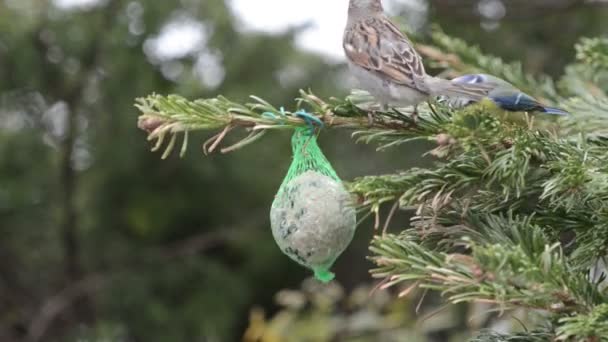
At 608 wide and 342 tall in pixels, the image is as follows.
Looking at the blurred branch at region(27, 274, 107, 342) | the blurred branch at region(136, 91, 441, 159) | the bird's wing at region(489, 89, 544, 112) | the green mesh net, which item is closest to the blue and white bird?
the bird's wing at region(489, 89, 544, 112)

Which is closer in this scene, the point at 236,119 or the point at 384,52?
the point at 236,119

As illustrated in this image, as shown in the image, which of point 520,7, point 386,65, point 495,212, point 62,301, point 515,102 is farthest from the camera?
point 62,301

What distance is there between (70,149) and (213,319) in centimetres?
113

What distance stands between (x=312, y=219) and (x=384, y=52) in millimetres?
424

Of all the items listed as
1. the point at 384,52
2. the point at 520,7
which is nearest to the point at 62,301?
the point at 520,7

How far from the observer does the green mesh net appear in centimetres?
181

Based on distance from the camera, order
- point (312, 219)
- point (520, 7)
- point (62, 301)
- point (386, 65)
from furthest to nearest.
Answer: point (62, 301) → point (520, 7) → point (386, 65) → point (312, 219)

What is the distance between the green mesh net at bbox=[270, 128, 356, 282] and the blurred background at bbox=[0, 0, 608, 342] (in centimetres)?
213

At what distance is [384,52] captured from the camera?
2000 millimetres

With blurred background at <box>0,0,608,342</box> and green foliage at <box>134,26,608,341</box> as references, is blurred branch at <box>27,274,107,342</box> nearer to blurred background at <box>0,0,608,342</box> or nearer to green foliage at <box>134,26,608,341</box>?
blurred background at <box>0,0,608,342</box>

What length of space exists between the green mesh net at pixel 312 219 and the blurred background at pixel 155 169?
213 centimetres

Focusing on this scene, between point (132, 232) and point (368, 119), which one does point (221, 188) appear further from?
point (368, 119)

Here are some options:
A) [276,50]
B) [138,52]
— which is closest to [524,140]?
[138,52]

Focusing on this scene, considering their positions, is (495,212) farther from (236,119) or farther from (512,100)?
(236,119)
